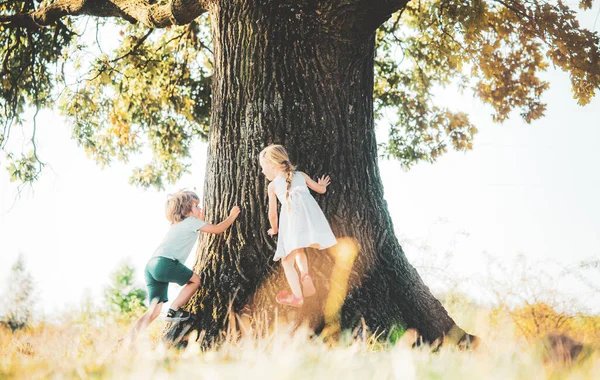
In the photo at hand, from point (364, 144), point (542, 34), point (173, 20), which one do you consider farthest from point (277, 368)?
point (542, 34)

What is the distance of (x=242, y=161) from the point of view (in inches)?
237

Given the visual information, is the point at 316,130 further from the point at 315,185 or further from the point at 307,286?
the point at 307,286

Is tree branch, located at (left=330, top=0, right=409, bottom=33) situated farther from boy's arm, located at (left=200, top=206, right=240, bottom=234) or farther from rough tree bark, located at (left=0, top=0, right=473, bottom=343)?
boy's arm, located at (left=200, top=206, right=240, bottom=234)

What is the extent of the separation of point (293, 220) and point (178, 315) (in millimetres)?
1599

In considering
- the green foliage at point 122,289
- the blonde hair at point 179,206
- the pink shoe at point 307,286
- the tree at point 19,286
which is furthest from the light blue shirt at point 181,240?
the tree at point 19,286

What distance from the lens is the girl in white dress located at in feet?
17.9

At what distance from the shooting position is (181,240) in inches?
241

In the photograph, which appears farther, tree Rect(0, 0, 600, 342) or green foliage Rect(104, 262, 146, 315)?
green foliage Rect(104, 262, 146, 315)

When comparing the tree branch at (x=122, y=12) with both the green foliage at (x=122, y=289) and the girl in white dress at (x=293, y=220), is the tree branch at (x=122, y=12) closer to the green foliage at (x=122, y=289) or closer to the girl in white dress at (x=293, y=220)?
the girl in white dress at (x=293, y=220)

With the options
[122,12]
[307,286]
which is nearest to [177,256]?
[307,286]

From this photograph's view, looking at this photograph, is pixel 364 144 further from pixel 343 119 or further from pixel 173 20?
pixel 173 20

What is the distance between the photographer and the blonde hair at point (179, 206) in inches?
249

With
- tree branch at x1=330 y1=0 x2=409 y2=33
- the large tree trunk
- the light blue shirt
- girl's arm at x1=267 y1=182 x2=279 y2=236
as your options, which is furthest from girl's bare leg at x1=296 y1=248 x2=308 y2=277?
tree branch at x1=330 y1=0 x2=409 y2=33

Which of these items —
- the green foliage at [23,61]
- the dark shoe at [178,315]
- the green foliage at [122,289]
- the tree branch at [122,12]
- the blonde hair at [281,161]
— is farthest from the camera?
the green foliage at [122,289]
